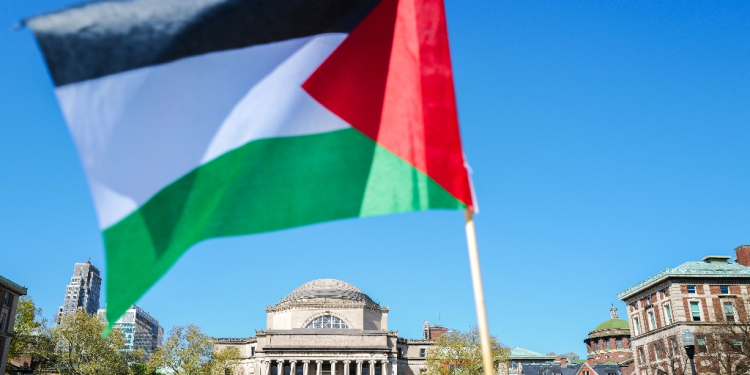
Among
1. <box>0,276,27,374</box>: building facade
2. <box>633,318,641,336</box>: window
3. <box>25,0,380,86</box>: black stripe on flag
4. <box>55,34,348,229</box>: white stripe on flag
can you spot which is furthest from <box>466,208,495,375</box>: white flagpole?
<box>633,318,641,336</box>: window

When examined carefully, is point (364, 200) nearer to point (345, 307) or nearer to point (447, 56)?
point (447, 56)

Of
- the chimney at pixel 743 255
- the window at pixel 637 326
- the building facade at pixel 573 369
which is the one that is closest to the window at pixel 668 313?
the window at pixel 637 326

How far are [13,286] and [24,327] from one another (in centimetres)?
786

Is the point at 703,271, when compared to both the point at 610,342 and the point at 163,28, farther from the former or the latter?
the point at 163,28

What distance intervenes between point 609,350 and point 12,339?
87.0 m

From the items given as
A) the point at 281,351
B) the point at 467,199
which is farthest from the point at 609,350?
the point at 467,199

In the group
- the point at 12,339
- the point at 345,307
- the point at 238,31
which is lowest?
the point at 238,31

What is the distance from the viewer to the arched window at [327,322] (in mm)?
95938

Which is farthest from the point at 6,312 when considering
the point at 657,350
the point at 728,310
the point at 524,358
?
the point at 524,358

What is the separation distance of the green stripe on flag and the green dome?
108 meters

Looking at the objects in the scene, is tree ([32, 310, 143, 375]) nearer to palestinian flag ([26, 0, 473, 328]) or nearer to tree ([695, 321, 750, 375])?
tree ([695, 321, 750, 375])

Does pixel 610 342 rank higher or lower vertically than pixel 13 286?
lower

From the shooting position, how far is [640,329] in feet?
236

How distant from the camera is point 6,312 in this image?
6444cm
